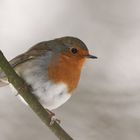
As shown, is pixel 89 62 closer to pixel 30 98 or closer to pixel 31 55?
pixel 31 55

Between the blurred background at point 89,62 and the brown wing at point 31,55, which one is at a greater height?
the brown wing at point 31,55

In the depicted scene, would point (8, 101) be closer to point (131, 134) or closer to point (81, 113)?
point (81, 113)

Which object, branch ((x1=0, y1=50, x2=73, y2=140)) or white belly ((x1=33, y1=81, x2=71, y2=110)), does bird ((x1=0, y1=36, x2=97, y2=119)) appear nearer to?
white belly ((x1=33, y1=81, x2=71, y2=110))

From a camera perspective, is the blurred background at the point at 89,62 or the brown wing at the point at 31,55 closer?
the brown wing at the point at 31,55

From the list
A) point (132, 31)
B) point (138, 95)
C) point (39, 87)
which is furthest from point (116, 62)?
point (39, 87)

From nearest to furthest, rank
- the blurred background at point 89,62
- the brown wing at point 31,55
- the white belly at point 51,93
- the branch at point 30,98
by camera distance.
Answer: the branch at point 30,98 → the white belly at point 51,93 → the brown wing at point 31,55 → the blurred background at point 89,62

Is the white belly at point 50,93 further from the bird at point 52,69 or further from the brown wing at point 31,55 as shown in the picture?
the brown wing at point 31,55

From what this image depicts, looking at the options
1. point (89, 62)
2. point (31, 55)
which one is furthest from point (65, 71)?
point (89, 62)

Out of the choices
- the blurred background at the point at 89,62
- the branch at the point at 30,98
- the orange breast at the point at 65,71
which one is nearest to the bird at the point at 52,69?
the orange breast at the point at 65,71
